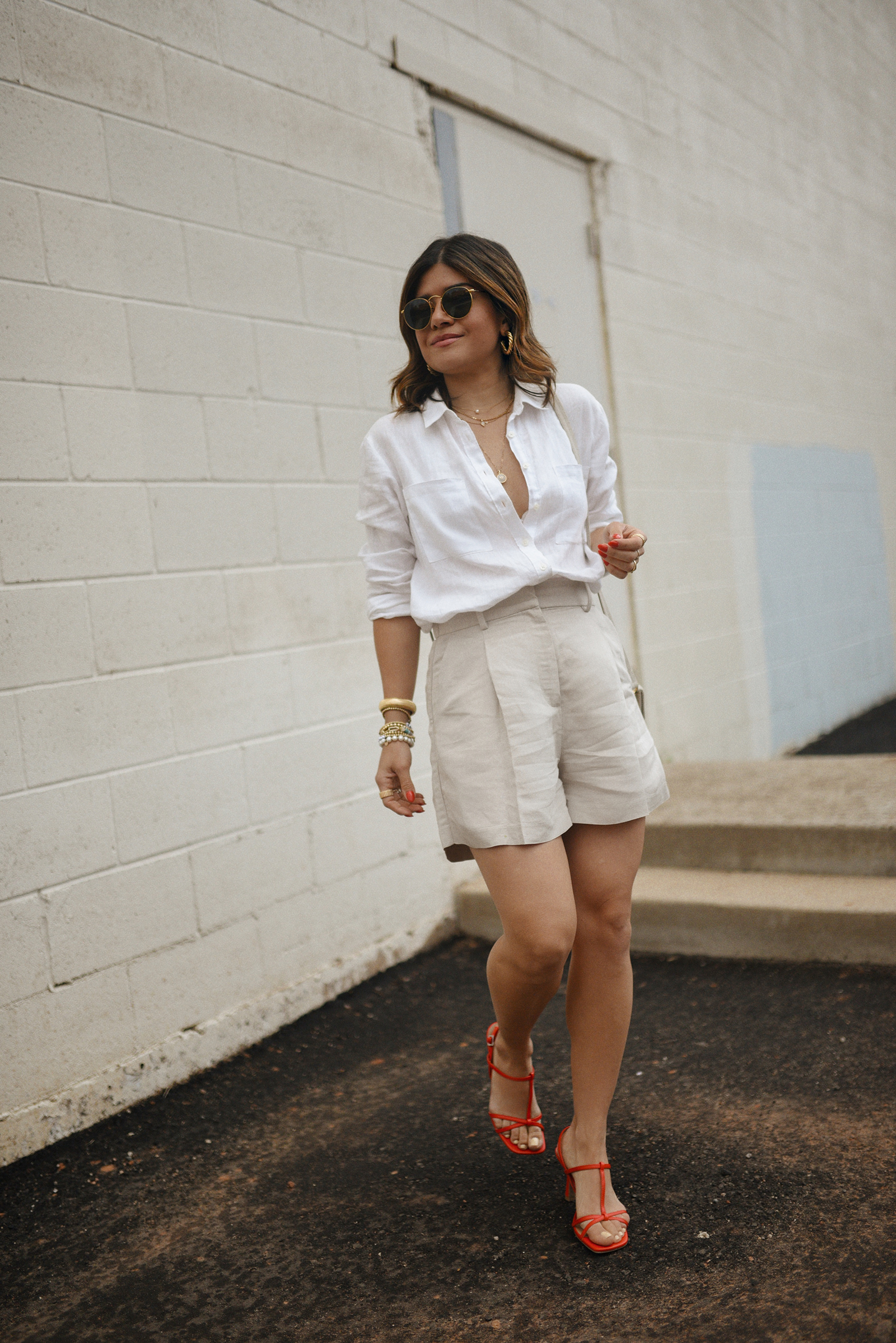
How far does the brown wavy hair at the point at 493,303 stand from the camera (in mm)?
2205

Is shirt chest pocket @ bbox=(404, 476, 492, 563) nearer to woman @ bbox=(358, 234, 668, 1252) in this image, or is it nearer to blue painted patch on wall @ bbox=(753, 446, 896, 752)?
woman @ bbox=(358, 234, 668, 1252)

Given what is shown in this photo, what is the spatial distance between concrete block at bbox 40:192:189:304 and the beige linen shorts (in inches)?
61.4

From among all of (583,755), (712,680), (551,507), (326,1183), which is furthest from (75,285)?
(712,680)

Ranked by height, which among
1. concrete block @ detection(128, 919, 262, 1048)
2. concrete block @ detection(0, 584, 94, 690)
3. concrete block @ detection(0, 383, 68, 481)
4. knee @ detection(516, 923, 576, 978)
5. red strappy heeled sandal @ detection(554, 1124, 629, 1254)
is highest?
concrete block @ detection(0, 383, 68, 481)

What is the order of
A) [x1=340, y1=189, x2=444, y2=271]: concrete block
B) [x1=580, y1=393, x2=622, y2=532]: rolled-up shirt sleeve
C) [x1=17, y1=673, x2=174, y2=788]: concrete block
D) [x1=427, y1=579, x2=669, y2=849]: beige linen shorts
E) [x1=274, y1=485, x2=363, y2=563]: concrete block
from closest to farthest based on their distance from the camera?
[x1=427, y1=579, x2=669, y2=849]: beige linen shorts → [x1=580, y1=393, x2=622, y2=532]: rolled-up shirt sleeve → [x1=17, y1=673, x2=174, y2=788]: concrete block → [x1=274, y1=485, x2=363, y2=563]: concrete block → [x1=340, y1=189, x2=444, y2=271]: concrete block

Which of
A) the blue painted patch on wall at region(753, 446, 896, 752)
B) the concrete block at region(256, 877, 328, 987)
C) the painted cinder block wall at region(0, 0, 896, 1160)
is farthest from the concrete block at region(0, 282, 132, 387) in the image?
the blue painted patch on wall at region(753, 446, 896, 752)

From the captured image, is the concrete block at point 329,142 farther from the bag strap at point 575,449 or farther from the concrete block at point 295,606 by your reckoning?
the bag strap at point 575,449

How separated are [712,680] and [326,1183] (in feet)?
12.7

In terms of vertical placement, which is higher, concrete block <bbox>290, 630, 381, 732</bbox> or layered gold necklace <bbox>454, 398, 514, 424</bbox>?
layered gold necklace <bbox>454, 398, 514, 424</bbox>

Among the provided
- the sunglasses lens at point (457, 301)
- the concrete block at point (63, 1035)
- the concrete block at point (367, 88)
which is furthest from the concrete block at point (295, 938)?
the concrete block at point (367, 88)

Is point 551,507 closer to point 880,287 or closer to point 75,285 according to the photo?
point 75,285

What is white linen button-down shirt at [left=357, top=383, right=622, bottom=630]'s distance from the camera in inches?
83.7

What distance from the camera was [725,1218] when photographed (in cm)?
219

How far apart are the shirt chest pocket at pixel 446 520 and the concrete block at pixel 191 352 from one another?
1318 millimetres
